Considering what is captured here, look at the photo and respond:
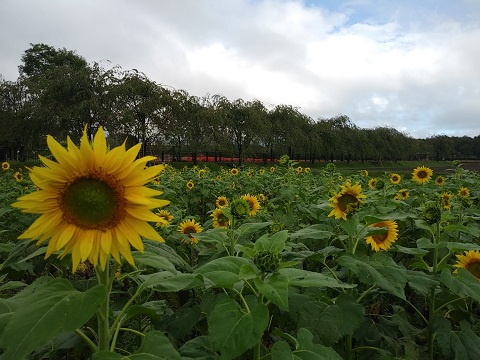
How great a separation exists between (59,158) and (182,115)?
81.3 feet

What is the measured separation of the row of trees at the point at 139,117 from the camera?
2308cm

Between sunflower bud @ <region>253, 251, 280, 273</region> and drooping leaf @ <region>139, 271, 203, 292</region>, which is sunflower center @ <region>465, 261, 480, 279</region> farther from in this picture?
drooping leaf @ <region>139, 271, 203, 292</region>

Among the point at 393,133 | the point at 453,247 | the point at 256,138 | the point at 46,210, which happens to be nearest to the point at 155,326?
the point at 46,210

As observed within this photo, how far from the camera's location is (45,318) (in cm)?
104

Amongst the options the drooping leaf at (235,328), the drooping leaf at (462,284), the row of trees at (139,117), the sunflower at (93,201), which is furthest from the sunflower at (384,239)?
the row of trees at (139,117)

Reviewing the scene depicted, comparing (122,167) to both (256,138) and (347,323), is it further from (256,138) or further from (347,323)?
(256,138)

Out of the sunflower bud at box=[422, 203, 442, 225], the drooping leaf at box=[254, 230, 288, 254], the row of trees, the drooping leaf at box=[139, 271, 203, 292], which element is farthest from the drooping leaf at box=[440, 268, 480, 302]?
the row of trees

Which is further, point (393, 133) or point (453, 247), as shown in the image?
point (393, 133)

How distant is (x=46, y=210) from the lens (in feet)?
3.97

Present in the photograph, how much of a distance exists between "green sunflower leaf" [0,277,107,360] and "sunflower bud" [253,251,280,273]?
1.68 ft

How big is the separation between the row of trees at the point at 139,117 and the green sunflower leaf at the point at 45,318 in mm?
18538

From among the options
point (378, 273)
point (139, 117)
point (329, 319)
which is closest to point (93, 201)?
point (329, 319)

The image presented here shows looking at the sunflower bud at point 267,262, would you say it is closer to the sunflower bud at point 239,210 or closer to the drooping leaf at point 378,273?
the drooping leaf at point 378,273

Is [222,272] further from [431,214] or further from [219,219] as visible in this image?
[219,219]
